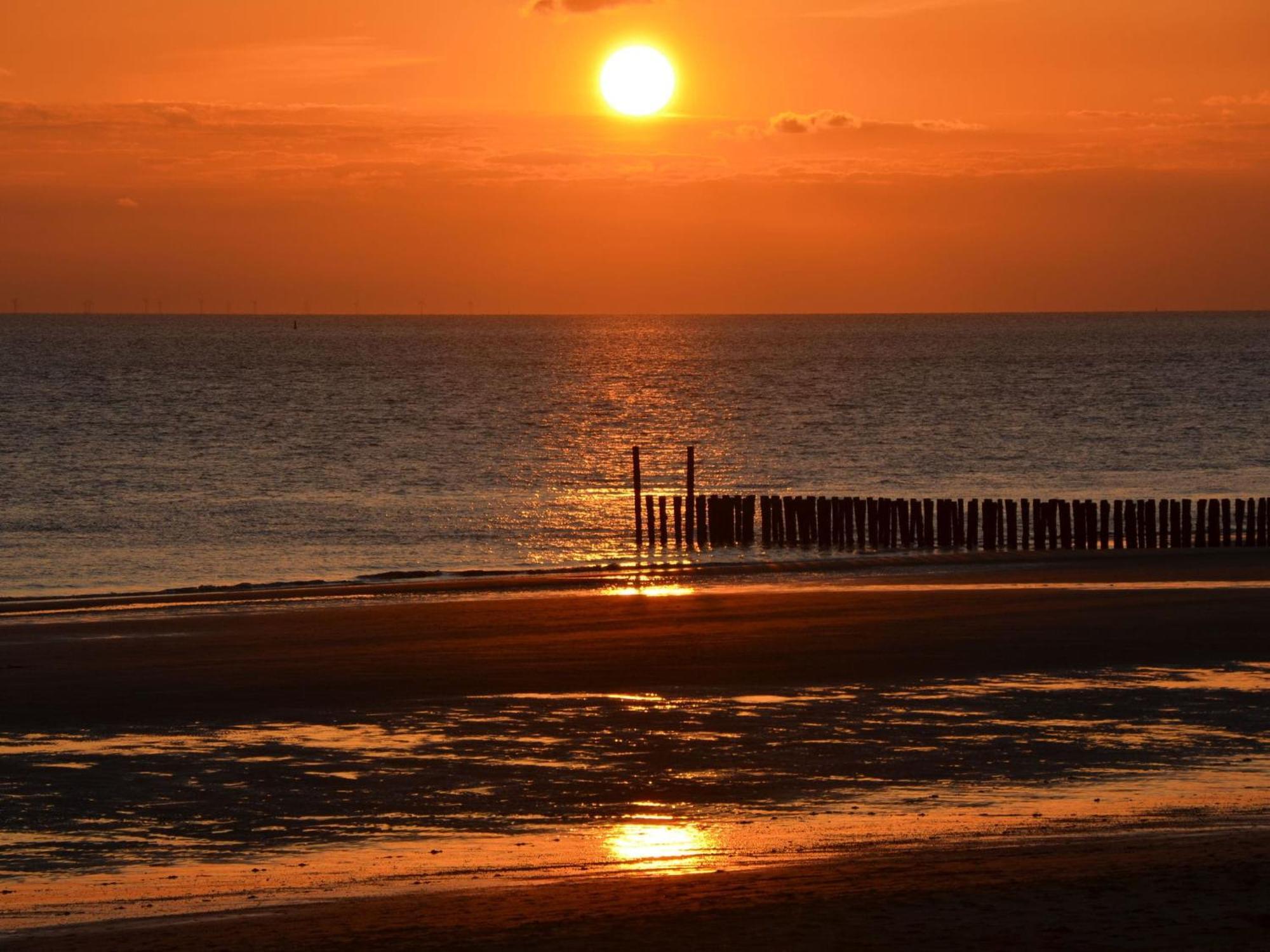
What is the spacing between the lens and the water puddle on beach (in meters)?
9.95

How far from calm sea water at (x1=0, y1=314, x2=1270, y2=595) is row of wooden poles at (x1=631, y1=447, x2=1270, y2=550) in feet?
7.10

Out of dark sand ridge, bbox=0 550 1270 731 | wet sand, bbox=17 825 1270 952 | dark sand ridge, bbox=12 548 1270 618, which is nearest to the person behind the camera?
wet sand, bbox=17 825 1270 952

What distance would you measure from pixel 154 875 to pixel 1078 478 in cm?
5251

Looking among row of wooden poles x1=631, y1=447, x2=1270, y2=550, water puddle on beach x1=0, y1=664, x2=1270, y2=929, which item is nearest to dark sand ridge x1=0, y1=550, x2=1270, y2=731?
water puddle on beach x1=0, y1=664, x2=1270, y2=929

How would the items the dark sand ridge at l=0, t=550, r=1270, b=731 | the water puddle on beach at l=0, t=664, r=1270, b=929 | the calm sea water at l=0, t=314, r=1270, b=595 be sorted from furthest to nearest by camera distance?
the calm sea water at l=0, t=314, r=1270, b=595
the dark sand ridge at l=0, t=550, r=1270, b=731
the water puddle on beach at l=0, t=664, r=1270, b=929

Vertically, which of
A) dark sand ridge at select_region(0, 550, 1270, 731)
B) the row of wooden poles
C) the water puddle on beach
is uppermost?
the row of wooden poles

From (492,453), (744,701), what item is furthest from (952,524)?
(492,453)

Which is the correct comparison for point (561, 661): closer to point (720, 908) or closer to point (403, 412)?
point (720, 908)

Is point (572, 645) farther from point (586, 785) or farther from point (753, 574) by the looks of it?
point (753, 574)

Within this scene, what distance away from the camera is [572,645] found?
1988 centimetres

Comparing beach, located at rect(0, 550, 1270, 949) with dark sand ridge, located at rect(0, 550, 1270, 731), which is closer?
beach, located at rect(0, 550, 1270, 949)

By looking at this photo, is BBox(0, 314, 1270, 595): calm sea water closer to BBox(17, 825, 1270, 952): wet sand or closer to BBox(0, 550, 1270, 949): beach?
BBox(0, 550, 1270, 949): beach

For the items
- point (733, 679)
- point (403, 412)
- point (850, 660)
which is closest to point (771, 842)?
point (733, 679)

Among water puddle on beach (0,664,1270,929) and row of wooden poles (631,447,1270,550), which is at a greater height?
row of wooden poles (631,447,1270,550)
